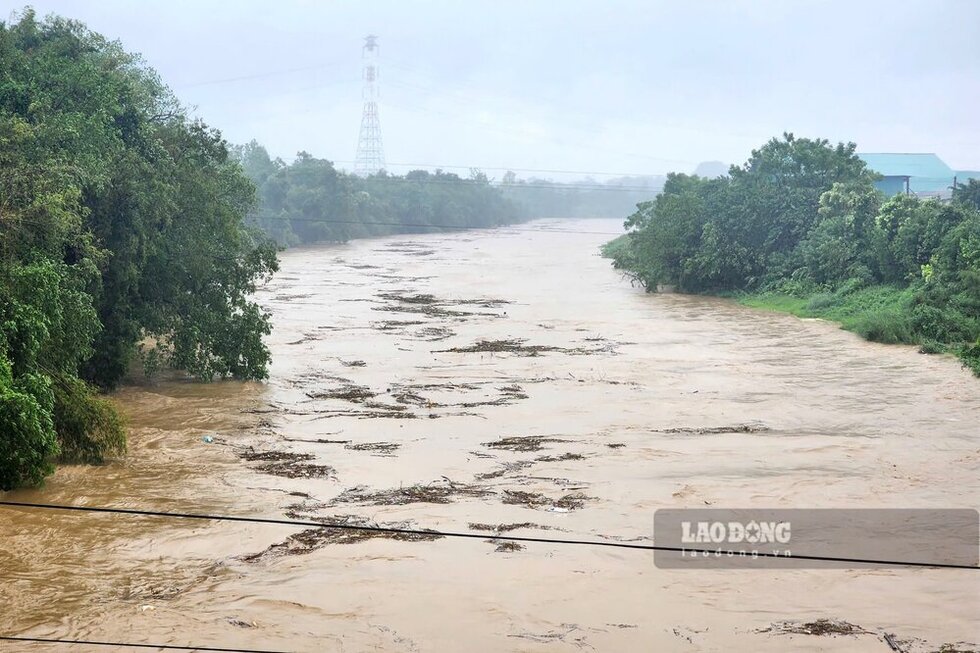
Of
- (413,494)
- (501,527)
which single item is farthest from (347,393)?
(501,527)

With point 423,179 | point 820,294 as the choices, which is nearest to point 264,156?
point 423,179

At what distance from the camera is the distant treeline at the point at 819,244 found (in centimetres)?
2612

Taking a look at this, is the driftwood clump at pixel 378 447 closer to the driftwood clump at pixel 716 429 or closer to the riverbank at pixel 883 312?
the driftwood clump at pixel 716 429

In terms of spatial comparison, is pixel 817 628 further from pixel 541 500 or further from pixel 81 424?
pixel 81 424

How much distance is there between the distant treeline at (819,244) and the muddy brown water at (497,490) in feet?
8.43

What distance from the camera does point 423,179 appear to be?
8681 centimetres

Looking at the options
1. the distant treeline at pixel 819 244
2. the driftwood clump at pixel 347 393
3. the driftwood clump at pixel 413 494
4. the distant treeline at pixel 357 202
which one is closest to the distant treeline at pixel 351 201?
the distant treeline at pixel 357 202

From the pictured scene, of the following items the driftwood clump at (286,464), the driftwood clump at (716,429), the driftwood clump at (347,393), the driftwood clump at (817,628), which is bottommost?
the driftwood clump at (817,628)

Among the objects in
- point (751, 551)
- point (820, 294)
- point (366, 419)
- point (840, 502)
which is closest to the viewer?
point (751, 551)

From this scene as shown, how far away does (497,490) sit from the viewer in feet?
42.4

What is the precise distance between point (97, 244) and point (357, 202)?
54.0 meters

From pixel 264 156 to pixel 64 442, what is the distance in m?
66.0

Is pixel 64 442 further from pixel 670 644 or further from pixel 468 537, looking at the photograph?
pixel 670 644

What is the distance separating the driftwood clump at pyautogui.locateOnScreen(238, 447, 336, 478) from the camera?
1372cm
